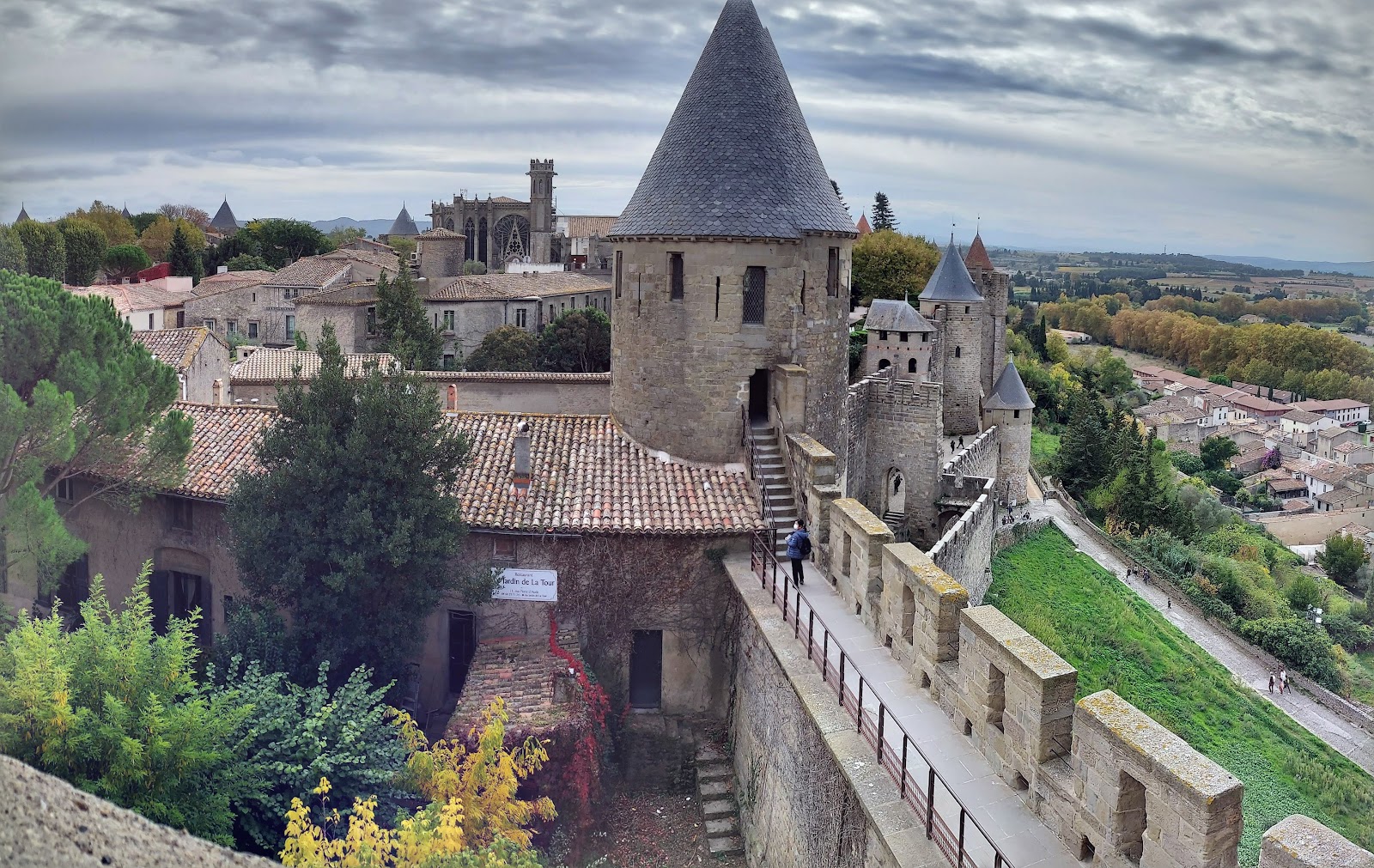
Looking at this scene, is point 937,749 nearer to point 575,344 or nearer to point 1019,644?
point 1019,644

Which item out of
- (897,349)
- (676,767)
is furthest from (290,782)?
(897,349)

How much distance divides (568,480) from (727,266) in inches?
162

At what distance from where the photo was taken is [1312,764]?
99.6ft

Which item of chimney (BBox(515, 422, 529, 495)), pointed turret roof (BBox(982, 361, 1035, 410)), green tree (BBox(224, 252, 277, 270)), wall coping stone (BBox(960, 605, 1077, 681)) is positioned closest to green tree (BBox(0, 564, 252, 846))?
chimney (BBox(515, 422, 529, 495))

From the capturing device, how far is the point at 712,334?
16.0m

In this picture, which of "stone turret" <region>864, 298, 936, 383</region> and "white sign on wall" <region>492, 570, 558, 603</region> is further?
"stone turret" <region>864, 298, 936, 383</region>

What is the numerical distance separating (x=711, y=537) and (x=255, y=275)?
55338 millimetres

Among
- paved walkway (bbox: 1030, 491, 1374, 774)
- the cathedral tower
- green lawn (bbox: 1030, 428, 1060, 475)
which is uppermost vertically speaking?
the cathedral tower

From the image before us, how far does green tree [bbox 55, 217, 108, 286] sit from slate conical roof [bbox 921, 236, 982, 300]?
139ft

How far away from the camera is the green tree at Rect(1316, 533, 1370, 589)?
50.2 metres

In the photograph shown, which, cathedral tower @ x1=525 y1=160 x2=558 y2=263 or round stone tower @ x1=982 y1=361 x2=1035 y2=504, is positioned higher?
cathedral tower @ x1=525 y1=160 x2=558 y2=263

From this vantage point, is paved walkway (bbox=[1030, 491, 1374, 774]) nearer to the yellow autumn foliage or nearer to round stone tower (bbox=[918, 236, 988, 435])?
round stone tower (bbox=[918, 236, 988, 435])

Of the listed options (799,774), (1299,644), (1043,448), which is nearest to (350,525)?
(799,774)

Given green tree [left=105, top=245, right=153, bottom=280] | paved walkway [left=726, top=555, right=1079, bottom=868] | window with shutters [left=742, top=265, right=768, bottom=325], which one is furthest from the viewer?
green tree [left=105, top=245, right=153, bottom=280]
